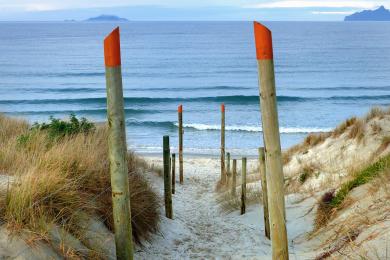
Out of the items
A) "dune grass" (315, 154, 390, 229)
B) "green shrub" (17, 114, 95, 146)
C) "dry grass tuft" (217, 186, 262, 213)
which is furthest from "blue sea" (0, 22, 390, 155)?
"dune grass" (315, 154, 390, 229)

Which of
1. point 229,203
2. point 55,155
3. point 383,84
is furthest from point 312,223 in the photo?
point 383,84

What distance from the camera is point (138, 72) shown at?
61.1m

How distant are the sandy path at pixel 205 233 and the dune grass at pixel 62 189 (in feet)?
1.31

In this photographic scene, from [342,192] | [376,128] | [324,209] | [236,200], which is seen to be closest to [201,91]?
[376,128]

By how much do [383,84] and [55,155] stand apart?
46.1 m

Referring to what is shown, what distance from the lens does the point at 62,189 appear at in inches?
269

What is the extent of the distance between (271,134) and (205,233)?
543 centimetres

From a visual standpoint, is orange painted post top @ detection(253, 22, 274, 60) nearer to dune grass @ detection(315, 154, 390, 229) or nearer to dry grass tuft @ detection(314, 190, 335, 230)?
dune grass @ detection(315, 154, 390, 229)

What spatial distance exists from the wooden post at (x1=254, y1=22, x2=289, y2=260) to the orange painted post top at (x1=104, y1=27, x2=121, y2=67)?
163 cm

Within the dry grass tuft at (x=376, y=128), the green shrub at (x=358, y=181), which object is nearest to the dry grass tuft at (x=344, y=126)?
the dry grass tuft at (x=376, y=128)

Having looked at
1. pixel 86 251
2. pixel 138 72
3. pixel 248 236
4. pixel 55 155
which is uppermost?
pixel 138 72

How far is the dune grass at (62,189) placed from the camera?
242 inches

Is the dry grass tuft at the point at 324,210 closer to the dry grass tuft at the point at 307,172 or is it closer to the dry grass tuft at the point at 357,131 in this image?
the dry grass tuft at the point at 307,172

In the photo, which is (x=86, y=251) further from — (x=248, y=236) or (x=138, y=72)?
(x=138, y=72)
